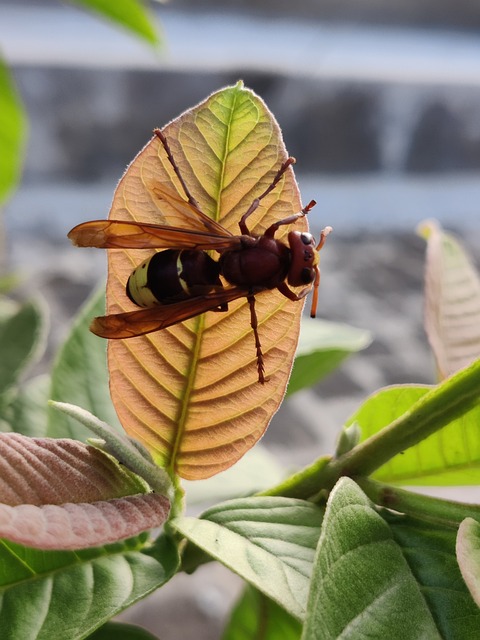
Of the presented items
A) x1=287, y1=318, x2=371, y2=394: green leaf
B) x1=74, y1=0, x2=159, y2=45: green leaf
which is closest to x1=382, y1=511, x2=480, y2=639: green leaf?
x1=287, y1=318, x2=371, y2=394: green leaf

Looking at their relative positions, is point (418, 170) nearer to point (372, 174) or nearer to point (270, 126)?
point (372, 174)

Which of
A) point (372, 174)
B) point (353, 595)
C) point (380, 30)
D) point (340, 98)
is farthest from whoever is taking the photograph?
point (380, 30)

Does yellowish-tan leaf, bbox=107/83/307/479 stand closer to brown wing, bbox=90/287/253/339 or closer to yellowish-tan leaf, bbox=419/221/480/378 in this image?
brown wing, bbox=90/287/253/339

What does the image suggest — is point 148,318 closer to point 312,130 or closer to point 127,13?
point 127,13

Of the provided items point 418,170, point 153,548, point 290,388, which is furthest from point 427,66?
point 153,548

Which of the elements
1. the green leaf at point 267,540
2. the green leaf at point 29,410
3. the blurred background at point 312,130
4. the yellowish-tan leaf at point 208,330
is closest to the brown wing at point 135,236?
the yellowish-tan leaf at point 208,330
